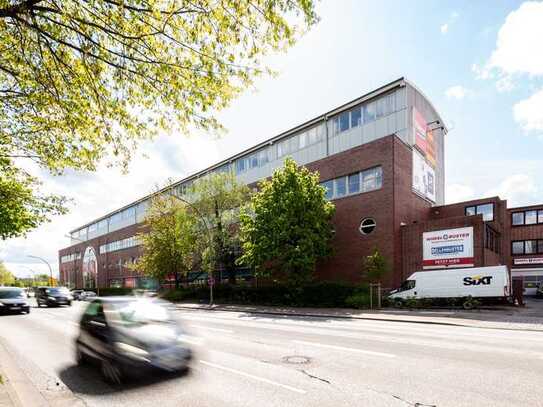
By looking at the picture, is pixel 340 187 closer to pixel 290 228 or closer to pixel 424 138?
pixel 290 228

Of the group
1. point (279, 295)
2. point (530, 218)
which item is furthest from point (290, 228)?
point (530, 218)

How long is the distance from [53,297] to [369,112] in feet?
95.0

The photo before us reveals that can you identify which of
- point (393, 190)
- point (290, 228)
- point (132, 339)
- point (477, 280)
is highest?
point (393, 190)

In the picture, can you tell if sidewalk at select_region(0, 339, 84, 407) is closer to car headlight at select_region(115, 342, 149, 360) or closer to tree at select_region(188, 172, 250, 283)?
car headlight at select_region(115, 342, 149, 360)

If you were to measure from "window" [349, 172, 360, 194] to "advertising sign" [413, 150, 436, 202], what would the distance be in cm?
476

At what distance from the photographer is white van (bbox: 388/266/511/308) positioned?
19969 mm

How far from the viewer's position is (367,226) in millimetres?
26188

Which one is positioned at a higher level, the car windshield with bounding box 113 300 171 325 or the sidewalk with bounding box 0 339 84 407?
the car windshield with bounding box 113 300 171 325

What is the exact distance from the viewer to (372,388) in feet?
18.8

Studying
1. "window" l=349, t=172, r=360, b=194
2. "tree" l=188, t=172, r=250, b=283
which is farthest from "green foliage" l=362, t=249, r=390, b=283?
"tree" l=188, t=172, r=250, b=283

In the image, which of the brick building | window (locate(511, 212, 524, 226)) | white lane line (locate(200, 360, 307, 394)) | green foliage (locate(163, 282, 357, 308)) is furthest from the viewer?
window (locate(511, 212, 524, 226))

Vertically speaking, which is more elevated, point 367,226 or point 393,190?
point 393,190

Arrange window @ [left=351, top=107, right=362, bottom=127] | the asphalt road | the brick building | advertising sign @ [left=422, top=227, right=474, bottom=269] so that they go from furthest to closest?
window @ [left=351, top=107, right=362, bottom=127]
the brick building
advertising sign @ [left=422, top=227, right=474, bottom=269]
the asphalt road

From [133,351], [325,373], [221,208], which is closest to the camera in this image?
[133,351]
